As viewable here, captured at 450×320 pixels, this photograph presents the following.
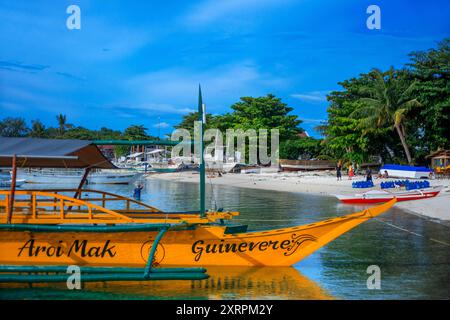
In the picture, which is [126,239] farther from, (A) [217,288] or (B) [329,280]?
(B) [329,280]

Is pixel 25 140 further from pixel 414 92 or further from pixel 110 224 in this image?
pixel 414 92

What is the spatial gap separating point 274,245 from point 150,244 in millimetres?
2974

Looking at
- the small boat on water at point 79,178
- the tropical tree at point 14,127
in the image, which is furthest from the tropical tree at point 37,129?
the small boat on water at point 79,178

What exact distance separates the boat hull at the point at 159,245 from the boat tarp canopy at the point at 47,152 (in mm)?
1798

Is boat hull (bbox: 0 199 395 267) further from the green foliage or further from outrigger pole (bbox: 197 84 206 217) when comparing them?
the green foliage

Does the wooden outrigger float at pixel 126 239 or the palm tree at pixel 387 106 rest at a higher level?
the palm tree at pixel 387 106

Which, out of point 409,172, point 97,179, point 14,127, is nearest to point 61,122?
point 14,127

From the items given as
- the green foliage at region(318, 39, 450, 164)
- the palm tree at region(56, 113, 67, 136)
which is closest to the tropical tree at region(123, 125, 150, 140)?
the palm tree at region(56, 113, 67, 136)

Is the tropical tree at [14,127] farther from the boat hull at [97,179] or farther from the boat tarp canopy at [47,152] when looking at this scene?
the boat tarp canopy at [47,152]

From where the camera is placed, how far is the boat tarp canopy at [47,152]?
10.1m

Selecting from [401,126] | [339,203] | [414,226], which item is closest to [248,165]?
[401,126]

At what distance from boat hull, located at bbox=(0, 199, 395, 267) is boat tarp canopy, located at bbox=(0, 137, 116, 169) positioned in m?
1.80

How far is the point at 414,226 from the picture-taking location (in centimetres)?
1828
